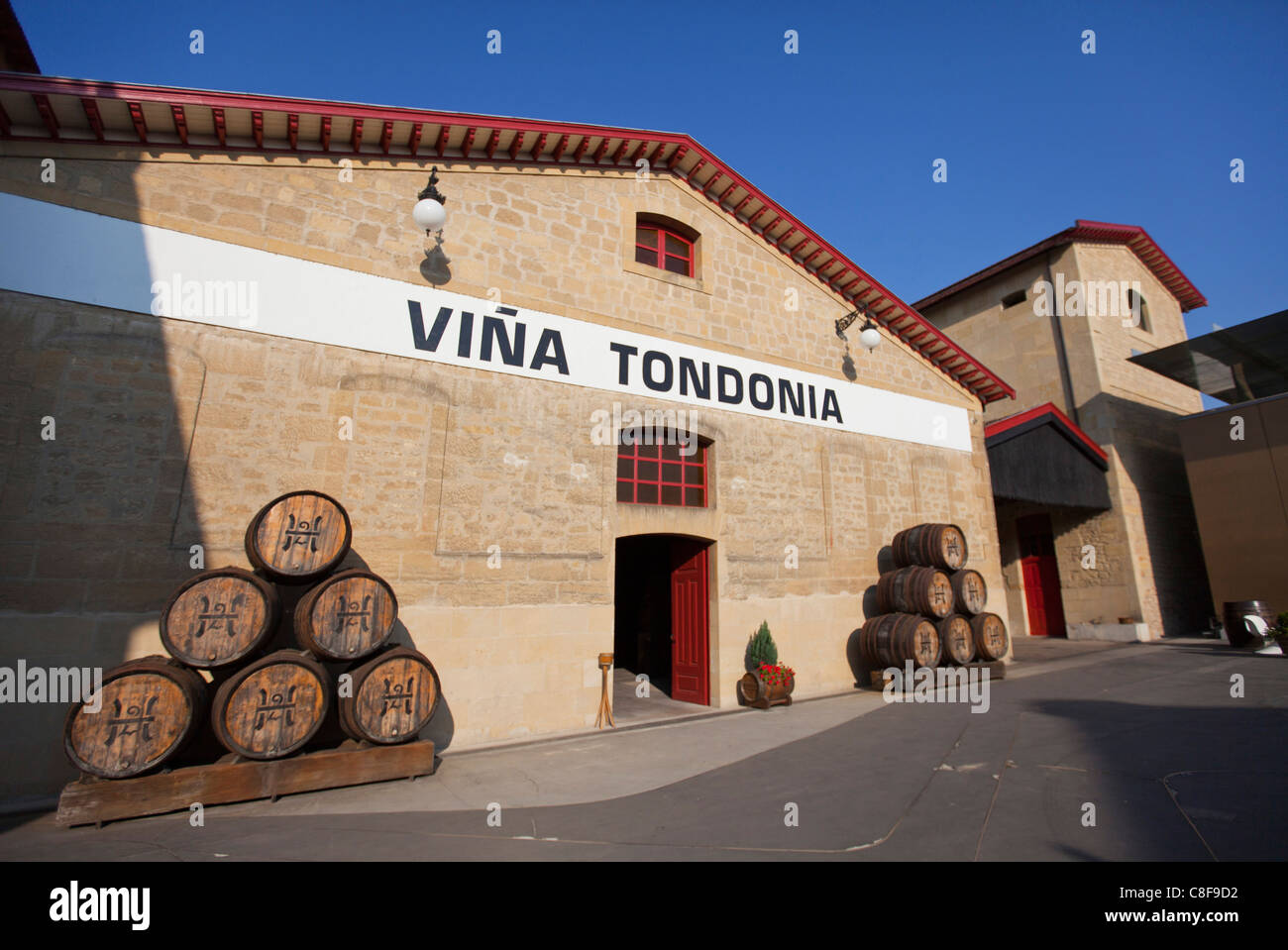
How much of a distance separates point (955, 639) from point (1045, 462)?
259 inches

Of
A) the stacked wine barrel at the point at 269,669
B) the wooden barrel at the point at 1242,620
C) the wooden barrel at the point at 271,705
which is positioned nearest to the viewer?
the stacked wine barrel at the point at 269,669

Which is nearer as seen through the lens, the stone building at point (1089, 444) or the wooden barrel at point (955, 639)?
the wooden barrel at point (955, 639)

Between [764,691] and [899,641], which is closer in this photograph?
[764,691]

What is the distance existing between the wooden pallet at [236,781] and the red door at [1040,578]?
1623cm

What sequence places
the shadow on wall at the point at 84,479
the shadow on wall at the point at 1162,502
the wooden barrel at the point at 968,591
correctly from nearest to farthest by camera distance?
the shadow on wall at the point at 84,479, the wooden barrel at the point at 968,591, the shadow on wall at the point at 1162,502

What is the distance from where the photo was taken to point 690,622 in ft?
29.7

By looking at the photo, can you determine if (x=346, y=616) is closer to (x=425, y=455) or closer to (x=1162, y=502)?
(x=425, y=455)

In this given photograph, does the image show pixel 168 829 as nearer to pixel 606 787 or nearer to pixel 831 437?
pixel 606 787

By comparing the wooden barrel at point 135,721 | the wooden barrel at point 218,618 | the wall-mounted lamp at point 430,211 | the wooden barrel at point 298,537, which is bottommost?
the wooden barrel at point 135,721

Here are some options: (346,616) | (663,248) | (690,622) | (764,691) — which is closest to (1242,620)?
(764,691)

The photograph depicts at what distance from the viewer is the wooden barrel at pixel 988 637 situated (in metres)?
9.89

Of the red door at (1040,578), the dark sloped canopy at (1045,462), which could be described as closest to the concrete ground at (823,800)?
the dark sloped canopy at (1045,462)

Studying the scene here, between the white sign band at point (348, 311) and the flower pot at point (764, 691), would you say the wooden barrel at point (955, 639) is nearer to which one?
the flower pot at point (764, 691)
